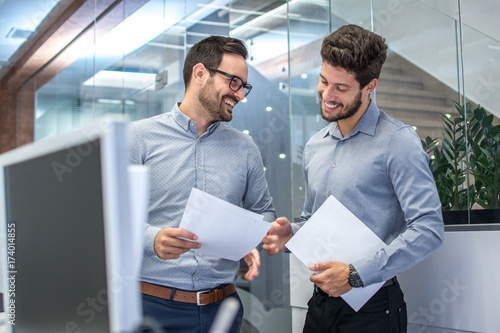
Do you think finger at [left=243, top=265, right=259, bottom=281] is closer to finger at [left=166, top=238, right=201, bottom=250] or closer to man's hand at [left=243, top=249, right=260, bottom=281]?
man's hand at [left=243, top=249, right=260, bottom=281]

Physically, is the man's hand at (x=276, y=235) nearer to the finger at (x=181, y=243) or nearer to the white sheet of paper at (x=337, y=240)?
the white sheet of paper at (x=337, y=240)

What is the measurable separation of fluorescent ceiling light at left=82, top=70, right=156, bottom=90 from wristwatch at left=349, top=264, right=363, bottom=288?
3.52m

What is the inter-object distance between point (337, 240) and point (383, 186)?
0.23 m

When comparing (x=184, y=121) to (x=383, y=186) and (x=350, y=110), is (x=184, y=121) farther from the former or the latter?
(x=383, y=186)

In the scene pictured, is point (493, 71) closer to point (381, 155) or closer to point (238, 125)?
point (381, 155)

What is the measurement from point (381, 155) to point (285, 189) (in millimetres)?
2529

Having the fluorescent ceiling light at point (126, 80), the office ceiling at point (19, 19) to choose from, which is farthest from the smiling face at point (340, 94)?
the office ceiling at point (19, 19)

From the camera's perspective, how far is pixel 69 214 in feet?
2.77

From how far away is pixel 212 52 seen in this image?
6.36ft

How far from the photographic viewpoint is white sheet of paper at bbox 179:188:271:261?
1351 millimetres

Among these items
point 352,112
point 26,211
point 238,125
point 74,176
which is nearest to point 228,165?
point 352,112

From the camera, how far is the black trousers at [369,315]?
1624 mm

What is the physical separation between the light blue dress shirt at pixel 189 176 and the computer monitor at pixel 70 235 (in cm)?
62

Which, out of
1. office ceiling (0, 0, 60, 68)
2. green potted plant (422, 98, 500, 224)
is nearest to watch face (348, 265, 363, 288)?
green potted plant (422, 98, 500, 224)
